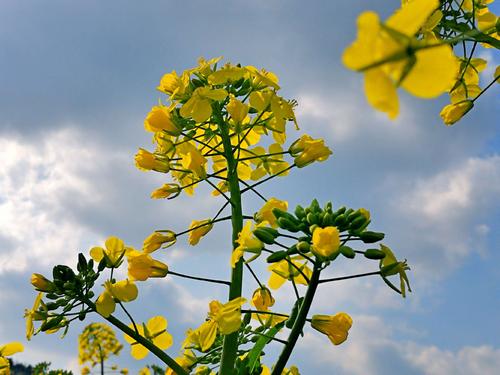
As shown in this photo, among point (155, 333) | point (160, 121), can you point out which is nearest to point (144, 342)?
point (155, 333)

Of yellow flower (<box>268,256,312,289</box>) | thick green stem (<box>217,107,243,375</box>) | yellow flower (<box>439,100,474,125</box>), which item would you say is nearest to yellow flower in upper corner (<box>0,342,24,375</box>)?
thick green stem (<box>217,107,243,375</box>)

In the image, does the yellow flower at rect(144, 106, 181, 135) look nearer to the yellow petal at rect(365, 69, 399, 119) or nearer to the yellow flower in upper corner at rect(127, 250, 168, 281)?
the yellow flower in upper corner at rect(127, 250, 168, 281)

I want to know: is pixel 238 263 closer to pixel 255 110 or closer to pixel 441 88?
pixel 255 110

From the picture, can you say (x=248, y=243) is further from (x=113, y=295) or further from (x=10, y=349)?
(x=10, y=349)

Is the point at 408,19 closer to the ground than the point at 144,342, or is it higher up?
closer to the ground

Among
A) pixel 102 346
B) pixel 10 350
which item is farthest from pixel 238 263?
pixel 102 346

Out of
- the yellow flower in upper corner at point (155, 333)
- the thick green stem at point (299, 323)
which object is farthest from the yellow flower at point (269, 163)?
the thick green stem at point (299, 323)

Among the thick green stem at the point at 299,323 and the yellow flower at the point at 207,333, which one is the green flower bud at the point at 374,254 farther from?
the yellow flower at the point at 207,333
